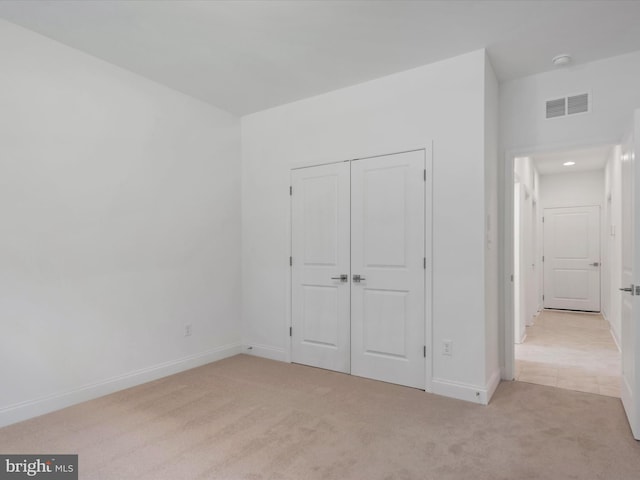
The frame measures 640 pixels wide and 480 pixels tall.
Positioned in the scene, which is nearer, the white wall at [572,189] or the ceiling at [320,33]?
the ceiling at [320,33]

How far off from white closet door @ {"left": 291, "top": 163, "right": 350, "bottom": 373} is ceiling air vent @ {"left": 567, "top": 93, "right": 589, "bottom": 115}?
2042 millimetres

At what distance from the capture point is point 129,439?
8.06 ft

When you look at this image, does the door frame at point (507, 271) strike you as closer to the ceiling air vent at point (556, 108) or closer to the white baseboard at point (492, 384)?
the white baseboard at point (492, 384)

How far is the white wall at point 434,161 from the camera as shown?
3.11 meters

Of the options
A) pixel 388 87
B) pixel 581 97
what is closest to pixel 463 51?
pixel 388 87

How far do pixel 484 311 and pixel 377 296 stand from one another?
0.94 m

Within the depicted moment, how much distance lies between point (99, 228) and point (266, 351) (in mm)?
2177

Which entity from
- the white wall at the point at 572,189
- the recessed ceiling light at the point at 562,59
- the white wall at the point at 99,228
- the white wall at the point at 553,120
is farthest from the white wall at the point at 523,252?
the white wall at the point at 99,228

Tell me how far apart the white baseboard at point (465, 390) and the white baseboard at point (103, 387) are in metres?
2.37

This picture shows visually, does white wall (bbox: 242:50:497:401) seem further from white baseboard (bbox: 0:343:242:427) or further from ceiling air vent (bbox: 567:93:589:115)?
ceiling air vent (bbox: 567:93:589:115)

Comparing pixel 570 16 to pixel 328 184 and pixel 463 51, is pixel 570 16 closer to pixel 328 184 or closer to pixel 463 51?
pixel 463 51

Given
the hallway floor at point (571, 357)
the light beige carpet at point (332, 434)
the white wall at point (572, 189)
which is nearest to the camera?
the light beige carpet at point (332, 434)

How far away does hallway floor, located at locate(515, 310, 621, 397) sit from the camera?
3.54 metres

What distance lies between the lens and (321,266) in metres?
3.99
